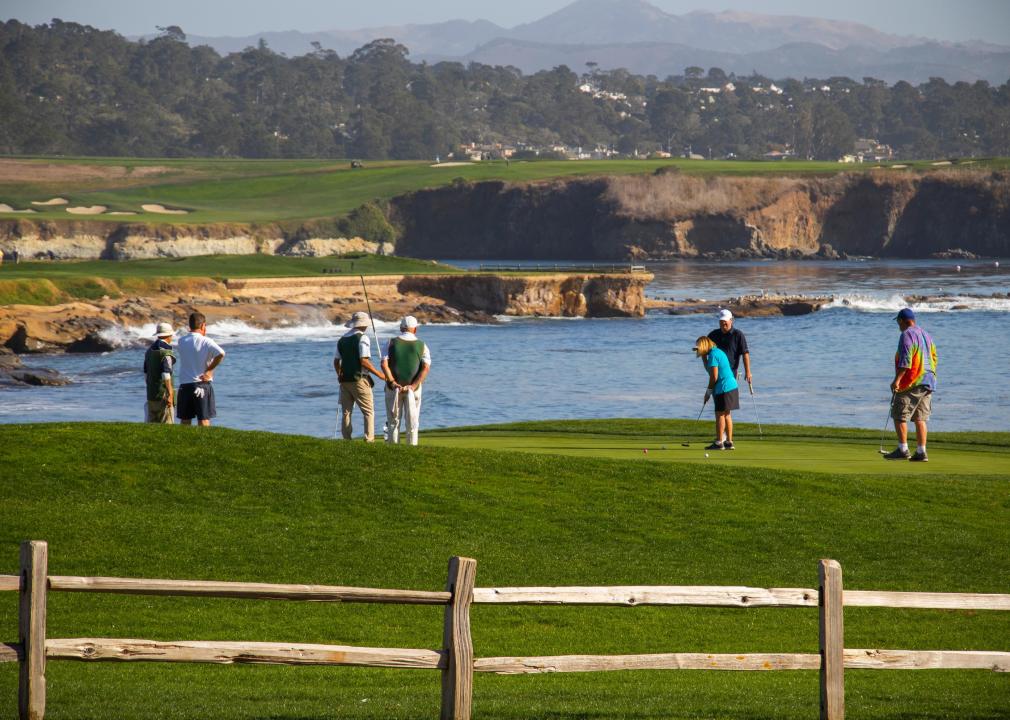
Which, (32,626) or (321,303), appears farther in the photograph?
(321,303)

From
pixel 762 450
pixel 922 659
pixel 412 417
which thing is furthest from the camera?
pixel 762 450

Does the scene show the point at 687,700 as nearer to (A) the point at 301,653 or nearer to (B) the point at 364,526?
(A) the point at 301,653

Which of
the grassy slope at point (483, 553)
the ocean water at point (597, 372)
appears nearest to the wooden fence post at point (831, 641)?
the grassy slope at point (483, 553)

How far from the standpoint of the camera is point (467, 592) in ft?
26.2

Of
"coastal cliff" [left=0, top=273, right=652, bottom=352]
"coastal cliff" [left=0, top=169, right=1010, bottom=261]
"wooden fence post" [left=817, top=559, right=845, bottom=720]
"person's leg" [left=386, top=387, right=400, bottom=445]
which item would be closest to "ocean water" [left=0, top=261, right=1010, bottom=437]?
"coastal cliff" [left=0, top=273, right=652, bottom=352]

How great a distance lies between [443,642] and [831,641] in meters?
2.29

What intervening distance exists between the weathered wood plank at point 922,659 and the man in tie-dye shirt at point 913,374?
8578mm

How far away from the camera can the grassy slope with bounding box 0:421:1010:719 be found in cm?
968

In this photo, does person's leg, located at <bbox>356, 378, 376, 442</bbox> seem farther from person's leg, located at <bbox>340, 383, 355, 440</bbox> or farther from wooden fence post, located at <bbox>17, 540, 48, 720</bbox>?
wooden fence post, located at <bbox>17, 540, 48, 720</bbox>

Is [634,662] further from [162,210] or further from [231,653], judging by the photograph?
[162,210]

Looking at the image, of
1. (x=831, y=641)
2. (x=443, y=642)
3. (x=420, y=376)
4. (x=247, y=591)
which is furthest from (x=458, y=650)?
(x=420, y=376)

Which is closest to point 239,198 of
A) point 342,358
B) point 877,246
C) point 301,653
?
point 877,246

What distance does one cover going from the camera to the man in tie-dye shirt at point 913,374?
1706 cm

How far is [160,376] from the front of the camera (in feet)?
59.4
